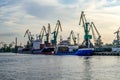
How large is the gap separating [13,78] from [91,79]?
13.8 metres

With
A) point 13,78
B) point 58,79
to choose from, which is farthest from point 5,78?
point 58,79

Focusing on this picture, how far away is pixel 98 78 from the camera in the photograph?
53.2 m

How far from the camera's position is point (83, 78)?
2084 inches

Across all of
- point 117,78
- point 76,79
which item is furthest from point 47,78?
point 117,78

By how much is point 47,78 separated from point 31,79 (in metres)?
3.08

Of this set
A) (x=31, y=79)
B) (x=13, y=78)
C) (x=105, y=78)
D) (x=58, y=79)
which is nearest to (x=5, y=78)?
(x=13, y=78)

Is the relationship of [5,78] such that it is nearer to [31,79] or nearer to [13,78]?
[13,78]

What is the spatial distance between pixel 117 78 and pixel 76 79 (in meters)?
7.31

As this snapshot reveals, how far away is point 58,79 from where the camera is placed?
5222cm

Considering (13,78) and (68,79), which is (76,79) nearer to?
(68,79)

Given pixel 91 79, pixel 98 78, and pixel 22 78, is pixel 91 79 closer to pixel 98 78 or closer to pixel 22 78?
pixel 98 78

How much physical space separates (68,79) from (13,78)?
9871 mm

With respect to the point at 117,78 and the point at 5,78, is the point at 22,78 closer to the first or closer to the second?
the point at 5,78

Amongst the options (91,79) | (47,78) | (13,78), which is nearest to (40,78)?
(47,78)
